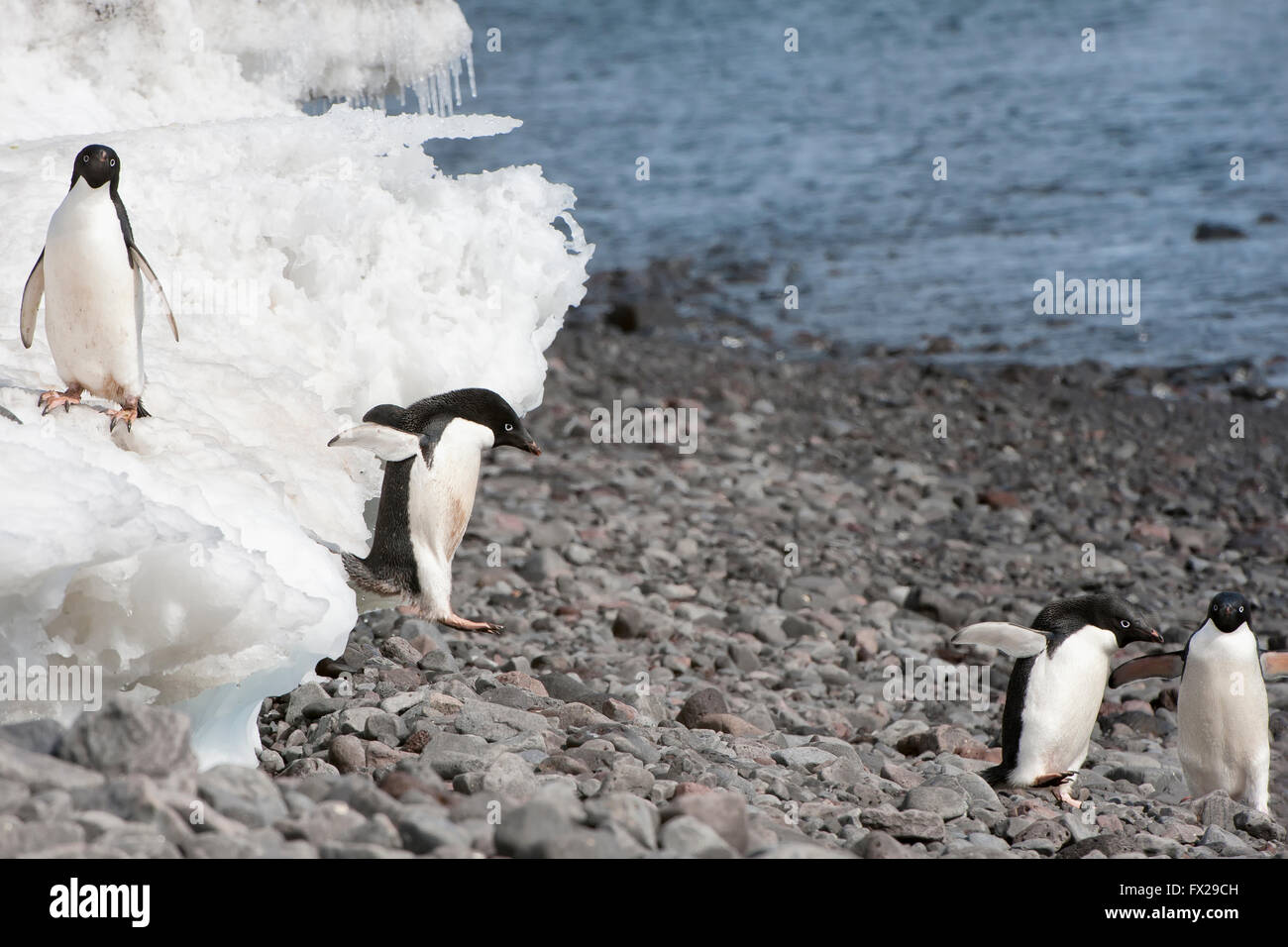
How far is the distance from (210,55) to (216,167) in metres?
1.13

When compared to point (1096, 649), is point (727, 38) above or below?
above

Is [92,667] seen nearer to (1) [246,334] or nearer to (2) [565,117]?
(1) [246,334]

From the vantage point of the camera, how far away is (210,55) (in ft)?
18.2

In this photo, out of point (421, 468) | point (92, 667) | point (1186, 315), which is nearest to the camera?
point (92, 667)

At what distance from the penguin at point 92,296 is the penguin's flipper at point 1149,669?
395cm

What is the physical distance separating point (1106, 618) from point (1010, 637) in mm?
421

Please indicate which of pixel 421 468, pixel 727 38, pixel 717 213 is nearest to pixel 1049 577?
pixel 421 468

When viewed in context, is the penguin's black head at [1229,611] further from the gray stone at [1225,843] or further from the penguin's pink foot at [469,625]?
the penguin's pink foot at [469,625]

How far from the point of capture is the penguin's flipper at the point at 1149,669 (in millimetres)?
5441

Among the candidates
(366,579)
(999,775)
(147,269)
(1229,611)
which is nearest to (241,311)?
(147,269)

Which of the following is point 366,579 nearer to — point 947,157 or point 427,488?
point 427,488

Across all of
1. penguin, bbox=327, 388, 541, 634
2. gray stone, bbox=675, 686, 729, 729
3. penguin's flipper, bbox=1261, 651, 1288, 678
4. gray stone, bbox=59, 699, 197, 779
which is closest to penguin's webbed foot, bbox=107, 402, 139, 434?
penguin, bbox=327, 388, 541, 634

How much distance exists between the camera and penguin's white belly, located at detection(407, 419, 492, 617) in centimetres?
400

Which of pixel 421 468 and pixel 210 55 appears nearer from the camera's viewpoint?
pixel 421 468
